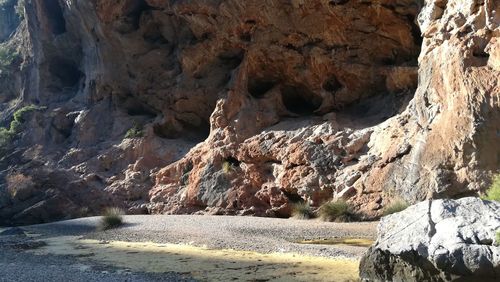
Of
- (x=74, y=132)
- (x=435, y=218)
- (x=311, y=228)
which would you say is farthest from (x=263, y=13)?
(x=435, y=218)

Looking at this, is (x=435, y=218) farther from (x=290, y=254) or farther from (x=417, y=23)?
(x=417, y=23)

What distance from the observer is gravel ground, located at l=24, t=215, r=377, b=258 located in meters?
11.9

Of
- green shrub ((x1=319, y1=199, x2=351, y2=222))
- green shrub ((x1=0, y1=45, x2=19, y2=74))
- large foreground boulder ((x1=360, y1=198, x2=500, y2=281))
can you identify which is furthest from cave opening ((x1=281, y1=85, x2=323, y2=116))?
green shrub ((x1=0, y1=45, x2=19, y2=74))

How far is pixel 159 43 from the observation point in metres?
27.7

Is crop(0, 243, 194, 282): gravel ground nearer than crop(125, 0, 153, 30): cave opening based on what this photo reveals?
Yes

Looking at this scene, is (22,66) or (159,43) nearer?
(159,43)

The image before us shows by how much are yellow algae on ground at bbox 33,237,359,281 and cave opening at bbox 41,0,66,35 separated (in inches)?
875

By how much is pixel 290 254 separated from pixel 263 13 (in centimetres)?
1381

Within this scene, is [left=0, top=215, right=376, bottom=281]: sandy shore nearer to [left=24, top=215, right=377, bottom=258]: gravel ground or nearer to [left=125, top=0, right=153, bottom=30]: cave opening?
[left=24, top=215, right=377, bottom=258]: gravel ground

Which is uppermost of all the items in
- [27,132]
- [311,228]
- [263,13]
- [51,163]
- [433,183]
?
[263,13]

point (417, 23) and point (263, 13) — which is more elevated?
point (263, 13)

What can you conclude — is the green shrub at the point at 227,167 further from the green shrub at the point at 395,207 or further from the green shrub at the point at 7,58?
the green shrub at the point at 7,58

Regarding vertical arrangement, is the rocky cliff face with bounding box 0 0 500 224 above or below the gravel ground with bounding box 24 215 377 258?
above

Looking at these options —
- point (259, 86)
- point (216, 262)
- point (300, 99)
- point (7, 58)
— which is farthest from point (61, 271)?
point (7, 58)
